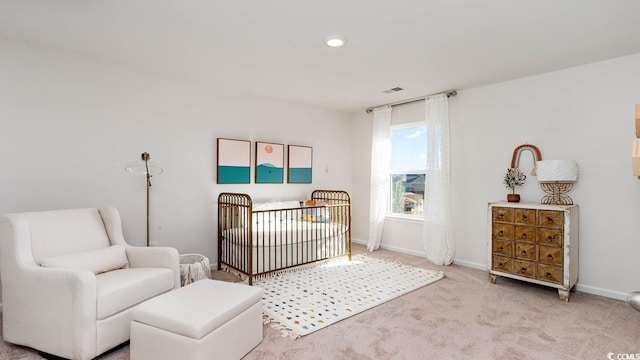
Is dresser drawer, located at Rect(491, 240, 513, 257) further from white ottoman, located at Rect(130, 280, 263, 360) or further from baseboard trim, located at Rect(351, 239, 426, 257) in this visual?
white ottoman, located at Rect(130, 280, 263, 360)

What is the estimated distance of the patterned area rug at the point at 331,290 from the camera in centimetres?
249

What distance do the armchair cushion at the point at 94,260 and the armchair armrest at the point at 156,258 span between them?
63mm

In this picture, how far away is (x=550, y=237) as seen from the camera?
2959 mm

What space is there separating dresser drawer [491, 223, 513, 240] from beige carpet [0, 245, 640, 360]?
54 cm

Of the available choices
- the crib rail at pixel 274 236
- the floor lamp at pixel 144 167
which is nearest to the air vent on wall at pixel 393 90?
the crib rail at pixel 274 236

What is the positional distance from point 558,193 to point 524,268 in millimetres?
853

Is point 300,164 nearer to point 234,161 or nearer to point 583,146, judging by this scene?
point 234,161

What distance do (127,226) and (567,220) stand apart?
4.16 meters

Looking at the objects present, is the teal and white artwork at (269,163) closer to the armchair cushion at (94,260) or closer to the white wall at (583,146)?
the armchair cushion at (94,260)

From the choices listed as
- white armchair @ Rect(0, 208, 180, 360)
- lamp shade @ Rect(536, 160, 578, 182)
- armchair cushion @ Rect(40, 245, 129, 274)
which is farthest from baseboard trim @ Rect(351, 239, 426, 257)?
armchair cushion @ Rect(40, 245, 129, 274)

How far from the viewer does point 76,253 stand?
2299mm

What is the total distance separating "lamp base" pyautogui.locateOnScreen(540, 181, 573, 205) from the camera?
3.20 meters

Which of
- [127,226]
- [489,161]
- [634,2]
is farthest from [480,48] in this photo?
[127,226]

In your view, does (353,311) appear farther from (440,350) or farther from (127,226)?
(127,226)
